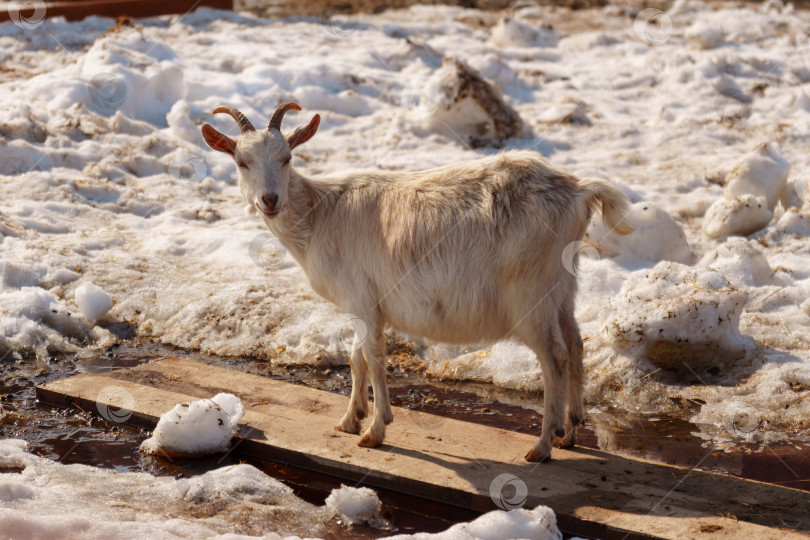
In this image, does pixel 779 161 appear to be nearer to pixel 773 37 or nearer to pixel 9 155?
pixel 773 37

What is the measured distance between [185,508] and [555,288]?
2.14m

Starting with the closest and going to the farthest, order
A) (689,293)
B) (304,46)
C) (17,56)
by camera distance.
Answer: (689,293) → (17,56) → (304,46)

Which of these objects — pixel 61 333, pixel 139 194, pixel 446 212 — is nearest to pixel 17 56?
pixel 139 194

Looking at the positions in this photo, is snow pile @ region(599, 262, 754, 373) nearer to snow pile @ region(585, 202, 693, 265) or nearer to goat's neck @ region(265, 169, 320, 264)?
snow pile @ region(585, 202, 693, 265)

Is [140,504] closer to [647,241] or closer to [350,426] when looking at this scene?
[350,426]

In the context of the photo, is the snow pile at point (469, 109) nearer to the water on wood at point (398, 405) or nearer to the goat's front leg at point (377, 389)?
the water on wood at point (398, 405)

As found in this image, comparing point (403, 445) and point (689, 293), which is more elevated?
point (689, 293)

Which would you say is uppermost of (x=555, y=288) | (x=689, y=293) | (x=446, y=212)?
(x=446, y=212)

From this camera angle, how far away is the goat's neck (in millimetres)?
5188

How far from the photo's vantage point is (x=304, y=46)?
40.8 ft

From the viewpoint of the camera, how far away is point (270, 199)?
495 centimetres

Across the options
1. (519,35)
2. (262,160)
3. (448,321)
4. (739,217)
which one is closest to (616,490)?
(448,321)

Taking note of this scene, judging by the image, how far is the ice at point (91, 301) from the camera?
6.73 meters

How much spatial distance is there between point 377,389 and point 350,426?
0.31 metres
